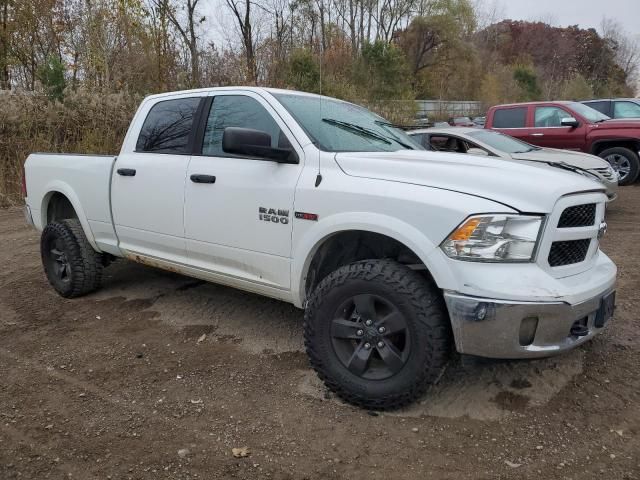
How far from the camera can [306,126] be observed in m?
3.51

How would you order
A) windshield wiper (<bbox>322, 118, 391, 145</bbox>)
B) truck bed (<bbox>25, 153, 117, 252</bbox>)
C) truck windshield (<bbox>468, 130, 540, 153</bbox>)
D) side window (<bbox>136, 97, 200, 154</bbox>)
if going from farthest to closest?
1. truck windshield (<bbox>468, 130, 540, 153</bbox>)
2. truck bed (<bbox>25, 153, 117, 252</bbox>)
3. side window (<bbox>136, 97, 200, 154</bbox>)
4. windshield wiper (<bbox>322, 118, 391, 145</bbox>)

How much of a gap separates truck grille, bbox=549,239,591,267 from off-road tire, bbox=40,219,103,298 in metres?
3.83

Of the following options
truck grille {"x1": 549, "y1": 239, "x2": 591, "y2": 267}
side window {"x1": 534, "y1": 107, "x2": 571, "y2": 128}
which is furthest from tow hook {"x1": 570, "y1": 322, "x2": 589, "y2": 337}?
side window {"x1": 534, "y1": 107, "x2": 571, "y2": 128}

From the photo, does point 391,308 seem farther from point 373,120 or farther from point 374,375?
point 373,120

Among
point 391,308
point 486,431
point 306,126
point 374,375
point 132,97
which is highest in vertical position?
point 132,97

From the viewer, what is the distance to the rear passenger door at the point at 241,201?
337cm

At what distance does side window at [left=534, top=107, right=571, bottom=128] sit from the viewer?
11.0 m

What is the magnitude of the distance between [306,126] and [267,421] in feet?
5.83

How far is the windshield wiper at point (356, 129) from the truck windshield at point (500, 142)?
4941 mm

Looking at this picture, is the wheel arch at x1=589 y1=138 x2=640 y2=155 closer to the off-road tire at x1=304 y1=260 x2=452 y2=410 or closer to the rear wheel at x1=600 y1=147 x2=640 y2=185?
the rear wheel at x1=600 y1=147 x2=640 y2=185

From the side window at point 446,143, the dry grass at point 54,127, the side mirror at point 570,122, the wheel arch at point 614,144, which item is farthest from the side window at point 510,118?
the dry grass at point 54,127

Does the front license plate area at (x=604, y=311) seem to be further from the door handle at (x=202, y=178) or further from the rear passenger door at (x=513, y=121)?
the rear passenger door at (x=513, y=121)

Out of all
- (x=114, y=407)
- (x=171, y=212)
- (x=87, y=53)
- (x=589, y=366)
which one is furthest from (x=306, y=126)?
(x=87, y=53)

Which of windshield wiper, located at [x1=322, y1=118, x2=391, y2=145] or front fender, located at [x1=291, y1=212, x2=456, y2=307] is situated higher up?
windshield wiper, located at [x1=322, y1=118, x2=391, y2=145]
